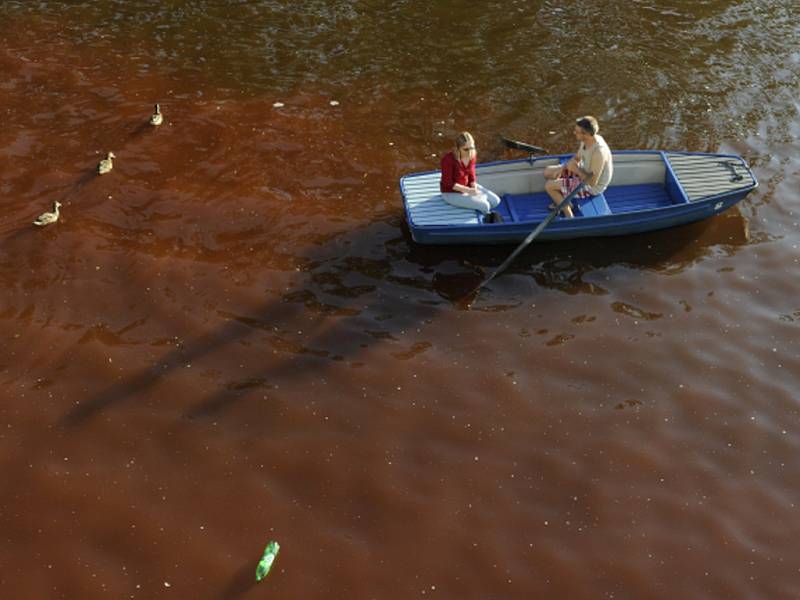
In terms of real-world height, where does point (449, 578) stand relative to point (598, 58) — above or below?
below

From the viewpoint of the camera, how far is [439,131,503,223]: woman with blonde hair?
1173cm

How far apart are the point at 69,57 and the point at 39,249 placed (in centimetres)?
721

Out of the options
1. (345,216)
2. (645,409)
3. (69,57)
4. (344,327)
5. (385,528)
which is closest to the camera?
(385,528)

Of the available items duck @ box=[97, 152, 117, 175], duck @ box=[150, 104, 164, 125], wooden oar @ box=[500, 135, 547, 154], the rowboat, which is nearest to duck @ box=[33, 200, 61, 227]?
duck @ box=[97, 152, 117, 175]

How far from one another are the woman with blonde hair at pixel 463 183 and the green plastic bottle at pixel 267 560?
621 cm

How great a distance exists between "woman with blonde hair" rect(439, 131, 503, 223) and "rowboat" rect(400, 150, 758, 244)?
0.52ft

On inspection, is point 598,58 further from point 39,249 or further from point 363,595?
point 363,595

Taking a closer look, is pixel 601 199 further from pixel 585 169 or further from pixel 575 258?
pixel 575 258

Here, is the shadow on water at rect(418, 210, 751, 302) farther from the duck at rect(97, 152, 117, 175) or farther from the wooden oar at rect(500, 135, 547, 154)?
the duck at rect(97, 152, 117, 175)

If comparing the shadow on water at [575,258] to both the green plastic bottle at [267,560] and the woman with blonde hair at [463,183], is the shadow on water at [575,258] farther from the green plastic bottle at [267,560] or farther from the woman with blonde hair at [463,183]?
the green plastic bottle at [267,560]

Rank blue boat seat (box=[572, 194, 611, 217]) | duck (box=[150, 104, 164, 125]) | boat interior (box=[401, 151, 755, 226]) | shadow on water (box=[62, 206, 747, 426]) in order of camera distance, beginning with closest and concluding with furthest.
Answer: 1. shadow on water (box=[62, 206, 747, 426])
2. blue boat seat (box=[572, 194, 611, 217])
3. boat interior (box=[401, 151, 755, 226])
4. duck (box=[150, 104, 164, 125])

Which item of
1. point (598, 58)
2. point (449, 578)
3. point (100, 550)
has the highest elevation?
point (598, 58)

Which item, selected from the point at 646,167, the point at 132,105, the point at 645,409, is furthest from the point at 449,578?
the point at 132,105

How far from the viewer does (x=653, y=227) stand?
41.0 ft
